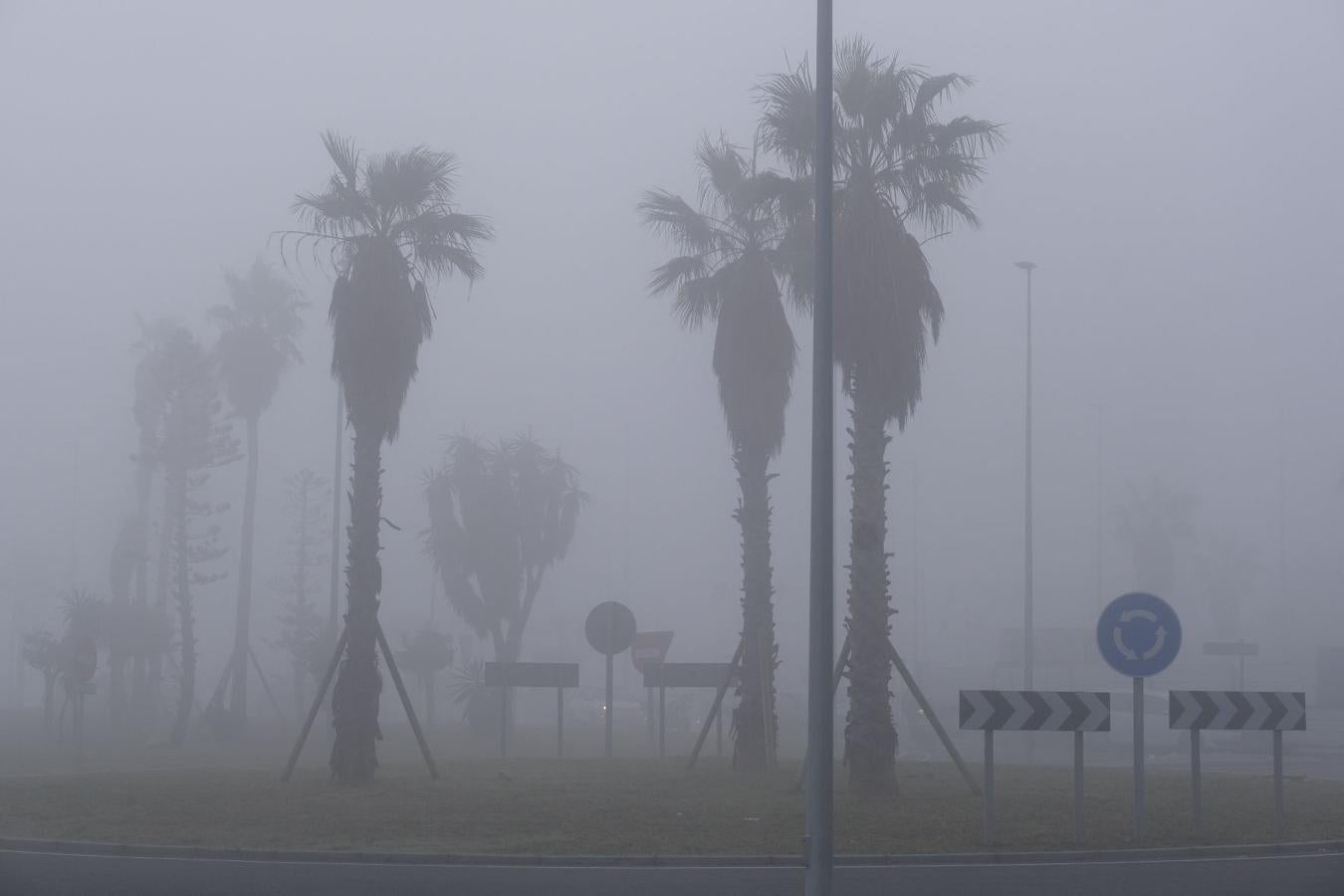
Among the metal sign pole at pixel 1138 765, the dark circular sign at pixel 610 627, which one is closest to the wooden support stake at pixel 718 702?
the dark circular sign at pixel 610 627

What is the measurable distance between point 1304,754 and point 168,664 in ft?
167

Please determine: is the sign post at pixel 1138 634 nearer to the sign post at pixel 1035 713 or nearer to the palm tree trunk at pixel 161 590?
the sign post at pixel 1035 713

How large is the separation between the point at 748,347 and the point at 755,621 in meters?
5.23

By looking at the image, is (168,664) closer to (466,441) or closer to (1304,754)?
(466,441)

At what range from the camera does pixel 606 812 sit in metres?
19.8

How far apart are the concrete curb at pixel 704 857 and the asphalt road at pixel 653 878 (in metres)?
0.12

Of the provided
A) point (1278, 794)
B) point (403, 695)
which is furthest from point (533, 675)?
point (1278, 794)

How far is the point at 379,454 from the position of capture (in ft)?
85.9

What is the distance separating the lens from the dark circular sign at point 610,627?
95.5 feet

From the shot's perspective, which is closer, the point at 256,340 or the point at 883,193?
the point at 883,193

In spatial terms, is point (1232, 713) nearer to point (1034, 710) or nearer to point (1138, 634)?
point (1138, 634)

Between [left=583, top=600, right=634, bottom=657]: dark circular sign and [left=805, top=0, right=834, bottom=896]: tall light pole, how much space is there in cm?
1752

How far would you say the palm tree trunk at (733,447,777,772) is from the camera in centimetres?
2722

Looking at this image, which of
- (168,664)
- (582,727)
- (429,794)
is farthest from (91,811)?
(168,664)
